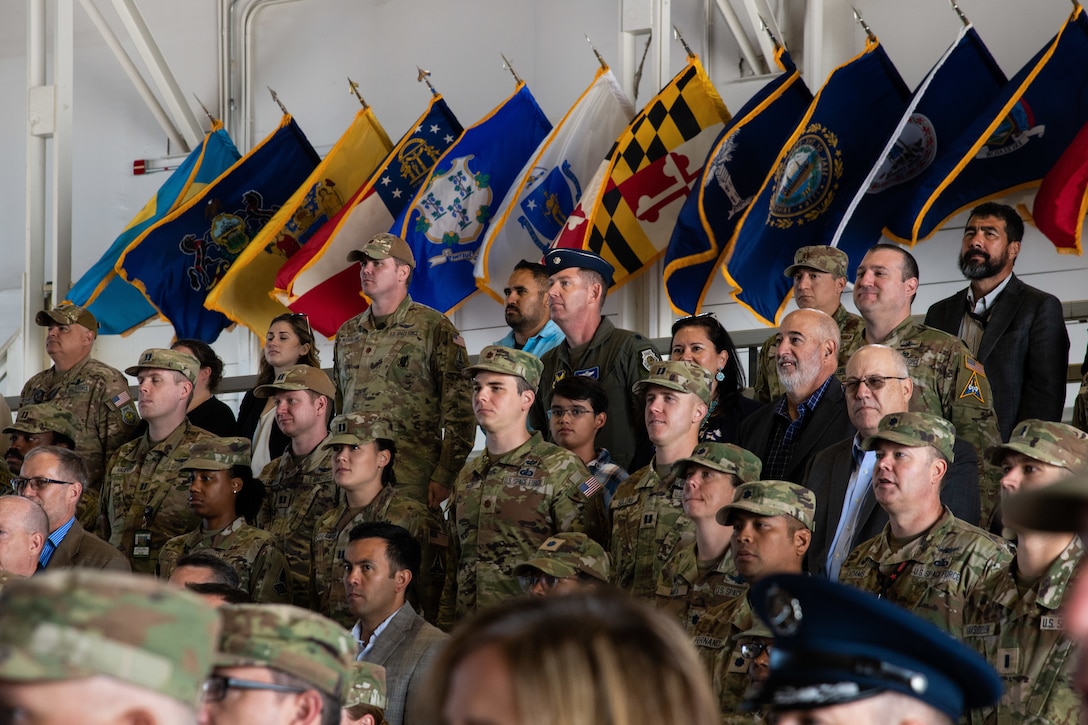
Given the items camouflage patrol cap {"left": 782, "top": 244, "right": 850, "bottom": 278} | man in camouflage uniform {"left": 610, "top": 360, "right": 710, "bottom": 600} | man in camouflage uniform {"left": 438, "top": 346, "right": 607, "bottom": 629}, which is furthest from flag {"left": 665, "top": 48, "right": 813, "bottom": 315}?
man in camouflage uniform {"left": 610, "top": 360, "right": 710, "bottom": 600}

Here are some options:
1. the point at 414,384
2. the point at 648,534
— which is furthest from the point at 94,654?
the point at 414,384

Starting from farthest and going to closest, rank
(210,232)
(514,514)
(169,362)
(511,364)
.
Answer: (210,232), (169,362), (511,364), (514,514)

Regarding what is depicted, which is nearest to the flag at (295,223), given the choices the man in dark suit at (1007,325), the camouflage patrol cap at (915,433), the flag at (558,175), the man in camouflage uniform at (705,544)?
the flag at (558,175)

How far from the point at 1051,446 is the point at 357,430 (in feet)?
8.07

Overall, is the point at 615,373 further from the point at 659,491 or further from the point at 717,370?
the point at 659,491

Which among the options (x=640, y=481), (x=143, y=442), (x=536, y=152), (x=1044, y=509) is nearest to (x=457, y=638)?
(x=1044, y=509)

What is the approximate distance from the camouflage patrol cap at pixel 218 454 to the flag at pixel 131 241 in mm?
3066

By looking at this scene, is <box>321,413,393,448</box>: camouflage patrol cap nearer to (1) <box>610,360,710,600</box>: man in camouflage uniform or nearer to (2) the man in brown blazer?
(2) the man in brown blazer

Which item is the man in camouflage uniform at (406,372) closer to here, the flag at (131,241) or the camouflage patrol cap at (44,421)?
the camouflage patrol cap at (44,421)

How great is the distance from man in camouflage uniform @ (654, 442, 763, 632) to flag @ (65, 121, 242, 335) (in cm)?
511

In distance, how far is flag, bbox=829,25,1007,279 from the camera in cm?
673

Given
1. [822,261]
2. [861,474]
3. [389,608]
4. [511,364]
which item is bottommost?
[389,608]

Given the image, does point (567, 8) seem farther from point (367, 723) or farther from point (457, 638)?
point (457, 638)

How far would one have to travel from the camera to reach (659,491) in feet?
14.4
